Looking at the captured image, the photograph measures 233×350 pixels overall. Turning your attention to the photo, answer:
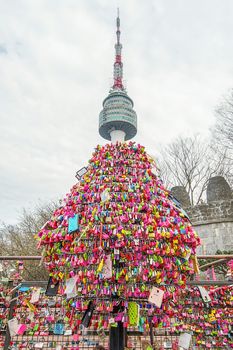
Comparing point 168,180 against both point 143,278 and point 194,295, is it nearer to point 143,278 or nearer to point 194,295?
point 194,295

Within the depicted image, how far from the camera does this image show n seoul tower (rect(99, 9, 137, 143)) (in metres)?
54.7

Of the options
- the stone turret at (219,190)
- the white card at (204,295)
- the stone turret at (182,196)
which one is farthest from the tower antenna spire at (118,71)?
the white card at (204,295)

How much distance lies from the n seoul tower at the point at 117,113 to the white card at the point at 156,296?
53.5m

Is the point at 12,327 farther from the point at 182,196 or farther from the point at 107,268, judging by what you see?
the point at 182,196

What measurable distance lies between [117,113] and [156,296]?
54606 mm

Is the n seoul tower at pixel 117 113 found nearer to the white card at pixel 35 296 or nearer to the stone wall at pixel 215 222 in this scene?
the stone wall at pixel 215 222

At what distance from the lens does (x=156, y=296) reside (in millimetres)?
1895

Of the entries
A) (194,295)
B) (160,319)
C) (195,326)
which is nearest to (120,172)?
(160,319)

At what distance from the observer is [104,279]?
6.15 feet

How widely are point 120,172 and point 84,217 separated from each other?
1.95ft

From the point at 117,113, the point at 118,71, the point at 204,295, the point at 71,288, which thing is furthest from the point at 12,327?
the point at 118,71

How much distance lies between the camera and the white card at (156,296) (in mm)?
1868

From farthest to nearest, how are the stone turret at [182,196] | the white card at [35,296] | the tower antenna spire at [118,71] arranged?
the tower antenna spire at [118,71]
the stone turret at [182,196]
the white card at [35,296]

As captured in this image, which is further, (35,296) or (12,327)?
(35,296)
